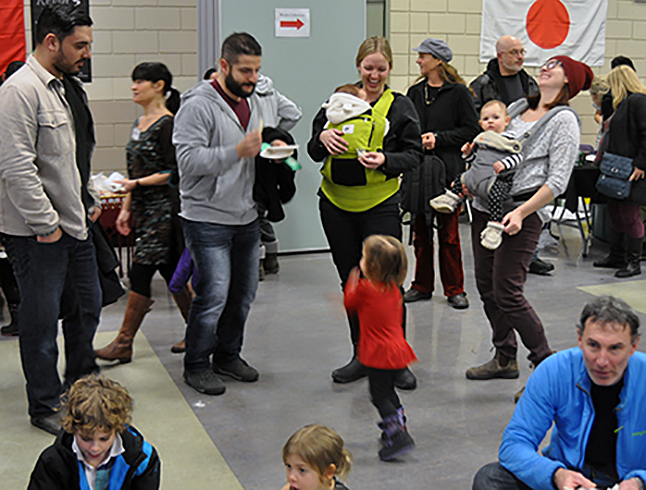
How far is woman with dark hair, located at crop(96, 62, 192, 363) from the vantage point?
4.36 m

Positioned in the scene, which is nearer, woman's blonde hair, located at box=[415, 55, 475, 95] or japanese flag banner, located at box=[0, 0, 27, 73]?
woman's blonde hair, located at box=[415, 55, 475, 95]

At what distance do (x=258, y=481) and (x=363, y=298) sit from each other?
85 cm

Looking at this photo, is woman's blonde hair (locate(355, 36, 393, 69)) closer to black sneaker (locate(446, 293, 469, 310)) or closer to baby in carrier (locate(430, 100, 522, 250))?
baby in carrier (locate(430, 100, 522, 250))

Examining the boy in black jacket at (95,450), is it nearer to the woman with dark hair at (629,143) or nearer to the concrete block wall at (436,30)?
the woman with dark hair at (629,143)

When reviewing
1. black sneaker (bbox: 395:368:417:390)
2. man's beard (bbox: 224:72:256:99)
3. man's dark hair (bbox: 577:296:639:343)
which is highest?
man's beard (bbox: 224:72:256:99)

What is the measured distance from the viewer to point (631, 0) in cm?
978

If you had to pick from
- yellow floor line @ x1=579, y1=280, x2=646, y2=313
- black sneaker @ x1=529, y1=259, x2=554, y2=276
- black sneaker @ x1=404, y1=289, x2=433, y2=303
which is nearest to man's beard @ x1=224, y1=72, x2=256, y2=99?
black sneaker @ x1=404, y1=289, x2=433, y2=303

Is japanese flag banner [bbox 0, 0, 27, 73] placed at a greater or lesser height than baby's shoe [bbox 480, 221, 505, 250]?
greater

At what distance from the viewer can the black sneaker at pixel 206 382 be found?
4.07 meters

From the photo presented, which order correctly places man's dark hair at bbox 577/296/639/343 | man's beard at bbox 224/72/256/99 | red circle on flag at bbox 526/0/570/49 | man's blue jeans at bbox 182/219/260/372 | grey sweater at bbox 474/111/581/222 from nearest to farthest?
man's dark hair at bbox 577/296/639/343 < grey sweater at bbox 474/111/581/222 < man's beard at bbox 224/72/256/99 < man's blue jeans at bbox 182/219/260/372 < red circle on flag at bbox 526/0/570/49

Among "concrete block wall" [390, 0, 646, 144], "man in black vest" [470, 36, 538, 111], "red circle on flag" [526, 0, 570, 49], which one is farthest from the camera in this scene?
"red circle on flag" [526, 0, 570, 49]

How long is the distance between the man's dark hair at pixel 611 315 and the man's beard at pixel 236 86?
6.49 feet

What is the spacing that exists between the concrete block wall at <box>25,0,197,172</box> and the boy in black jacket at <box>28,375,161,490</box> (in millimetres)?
5694

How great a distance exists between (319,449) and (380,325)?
106 centimetres
